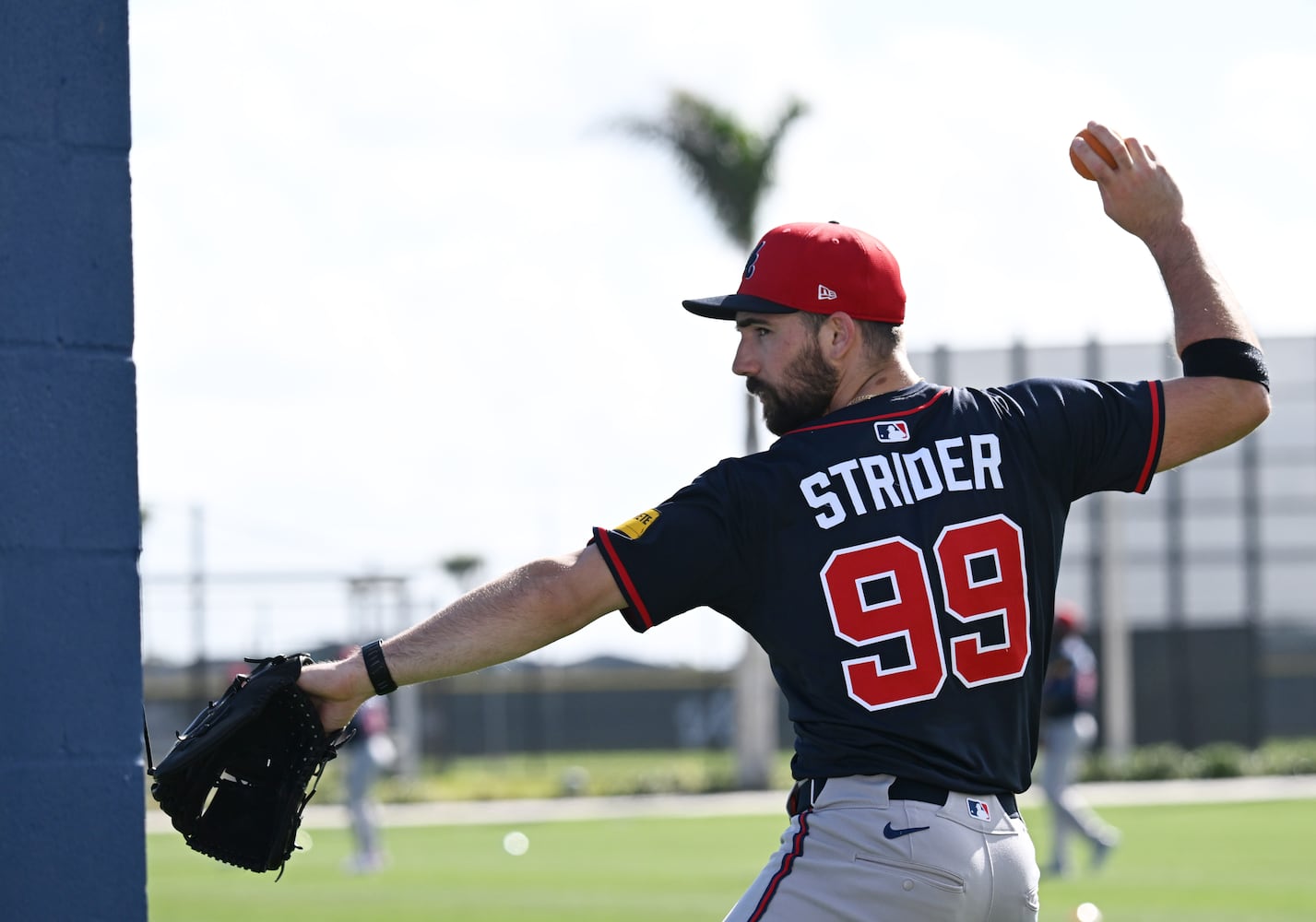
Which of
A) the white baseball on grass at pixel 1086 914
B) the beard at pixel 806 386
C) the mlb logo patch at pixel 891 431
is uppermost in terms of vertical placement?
the beard at pixel 806 386

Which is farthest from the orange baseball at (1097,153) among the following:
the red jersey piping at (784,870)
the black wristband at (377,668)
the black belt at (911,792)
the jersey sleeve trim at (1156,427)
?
the black wristband at (377,668)

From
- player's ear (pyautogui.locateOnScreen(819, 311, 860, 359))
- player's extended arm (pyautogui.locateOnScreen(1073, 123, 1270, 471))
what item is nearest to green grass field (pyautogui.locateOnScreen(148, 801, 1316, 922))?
player's extended arm (pyautogui.locateOnScreen(1073, 123, 1270, 471))

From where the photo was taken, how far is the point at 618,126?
105ft

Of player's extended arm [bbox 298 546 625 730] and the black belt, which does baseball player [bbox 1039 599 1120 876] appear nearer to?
the black belt

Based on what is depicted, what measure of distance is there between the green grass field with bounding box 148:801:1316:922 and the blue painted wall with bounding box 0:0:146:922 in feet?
25.7

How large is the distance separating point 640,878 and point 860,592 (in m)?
11.6

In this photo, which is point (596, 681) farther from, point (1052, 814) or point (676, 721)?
point (1052, 814)

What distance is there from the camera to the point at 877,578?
3.96 m

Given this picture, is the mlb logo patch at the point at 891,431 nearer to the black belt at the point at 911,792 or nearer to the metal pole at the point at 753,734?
the black belt at the point at 911,792

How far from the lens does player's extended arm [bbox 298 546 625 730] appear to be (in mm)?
3871

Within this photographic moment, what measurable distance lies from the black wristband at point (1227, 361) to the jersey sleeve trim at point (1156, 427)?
14 cm

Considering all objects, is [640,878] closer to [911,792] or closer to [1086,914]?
[1086,914]

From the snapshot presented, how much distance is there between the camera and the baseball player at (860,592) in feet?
12.8

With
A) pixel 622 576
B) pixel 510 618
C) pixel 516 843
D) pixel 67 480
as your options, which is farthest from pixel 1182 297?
pixel 516 843
